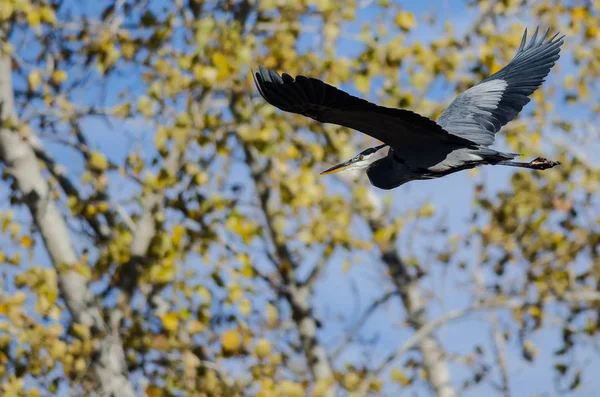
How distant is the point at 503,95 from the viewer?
5246mm

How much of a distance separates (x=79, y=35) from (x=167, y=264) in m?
2.38

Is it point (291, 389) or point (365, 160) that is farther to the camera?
point (291, 389)

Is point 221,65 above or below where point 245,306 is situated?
above

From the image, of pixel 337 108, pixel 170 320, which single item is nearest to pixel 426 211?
pixel 170 320

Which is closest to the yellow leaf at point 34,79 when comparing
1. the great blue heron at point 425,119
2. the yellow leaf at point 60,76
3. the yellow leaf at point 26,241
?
the yellow leaf at point 60,76

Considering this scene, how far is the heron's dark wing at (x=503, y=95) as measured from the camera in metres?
4.99

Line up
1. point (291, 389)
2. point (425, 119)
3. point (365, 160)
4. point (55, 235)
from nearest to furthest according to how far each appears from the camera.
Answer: point (425, 119) → point (365, 160) → point (291, 389) → point (55, 235)

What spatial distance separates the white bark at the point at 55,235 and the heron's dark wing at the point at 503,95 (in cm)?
321

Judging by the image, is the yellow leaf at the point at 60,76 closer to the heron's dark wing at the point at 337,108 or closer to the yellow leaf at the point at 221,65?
the yellow leaf at the point at 221,65

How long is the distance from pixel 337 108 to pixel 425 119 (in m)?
0.35

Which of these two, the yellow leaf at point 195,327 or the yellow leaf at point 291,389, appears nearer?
the yellow leaf at point 291,389

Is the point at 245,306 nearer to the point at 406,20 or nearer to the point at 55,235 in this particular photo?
the point at 55,235

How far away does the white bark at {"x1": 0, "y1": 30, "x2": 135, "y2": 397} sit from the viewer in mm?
7191

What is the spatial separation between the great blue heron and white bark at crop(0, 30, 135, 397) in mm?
3026
